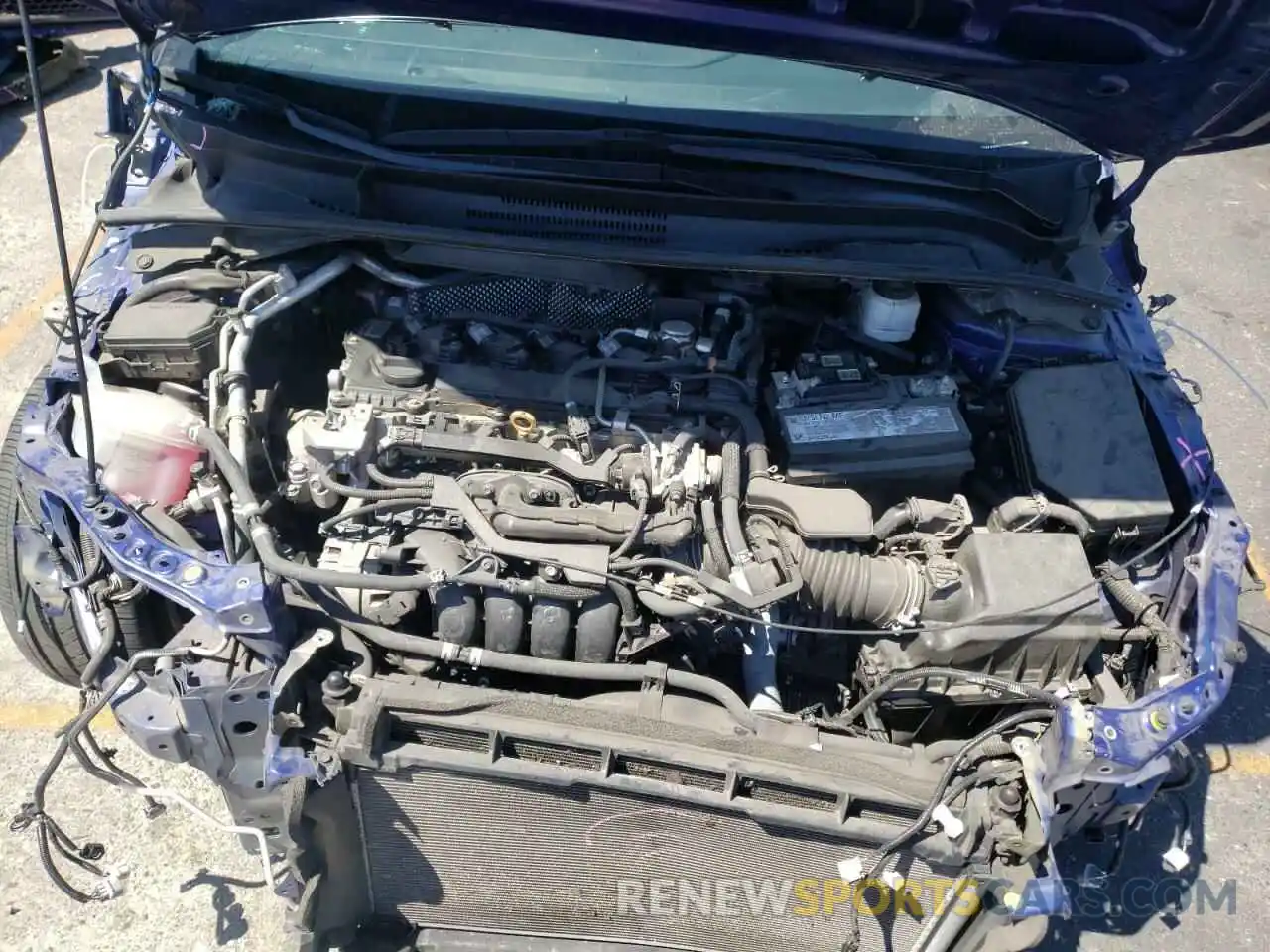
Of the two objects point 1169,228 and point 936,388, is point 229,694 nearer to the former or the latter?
point 936,388

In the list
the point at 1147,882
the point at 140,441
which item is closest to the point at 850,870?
the point at 1147,882

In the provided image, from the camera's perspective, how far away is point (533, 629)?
2389 mm

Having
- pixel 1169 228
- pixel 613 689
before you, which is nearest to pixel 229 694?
pixel 613 689

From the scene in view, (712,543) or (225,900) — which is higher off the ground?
(712,543)

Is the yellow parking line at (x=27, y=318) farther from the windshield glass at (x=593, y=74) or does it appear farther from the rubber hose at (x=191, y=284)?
the windshield glass at (x=593, y=74)

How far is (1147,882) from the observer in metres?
3.24

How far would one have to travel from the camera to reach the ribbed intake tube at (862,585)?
243cm

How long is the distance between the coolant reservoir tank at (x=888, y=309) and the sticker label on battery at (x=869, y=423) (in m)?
0.27

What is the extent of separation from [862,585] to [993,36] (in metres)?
1.27

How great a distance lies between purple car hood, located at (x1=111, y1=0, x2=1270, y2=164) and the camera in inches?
84.5

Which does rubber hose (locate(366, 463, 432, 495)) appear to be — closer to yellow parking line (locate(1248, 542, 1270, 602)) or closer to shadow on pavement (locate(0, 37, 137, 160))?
yellow parking line (locate(1248, 542, 1270, 602))

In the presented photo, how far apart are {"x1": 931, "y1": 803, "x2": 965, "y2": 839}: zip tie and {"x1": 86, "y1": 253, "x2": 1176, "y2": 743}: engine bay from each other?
0.31m

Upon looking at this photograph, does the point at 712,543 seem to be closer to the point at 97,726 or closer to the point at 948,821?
the point at 948,821

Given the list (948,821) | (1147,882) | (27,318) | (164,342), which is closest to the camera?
(948,821)
